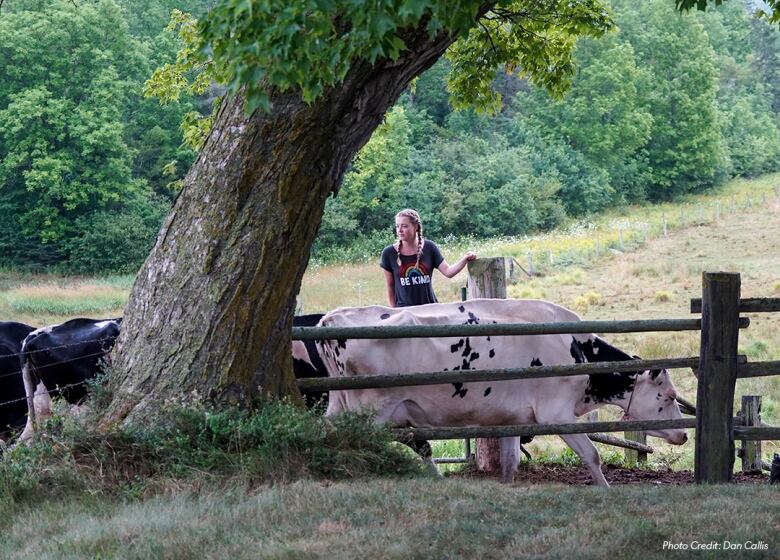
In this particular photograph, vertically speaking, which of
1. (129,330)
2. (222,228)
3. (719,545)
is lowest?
(719,545)

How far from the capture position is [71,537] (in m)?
5.22

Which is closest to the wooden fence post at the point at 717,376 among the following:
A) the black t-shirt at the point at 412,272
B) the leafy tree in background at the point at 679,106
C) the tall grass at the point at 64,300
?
the black t-shirt at the point at 412,272

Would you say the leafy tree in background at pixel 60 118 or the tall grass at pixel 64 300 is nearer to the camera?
the tall grass at pixel 64 300

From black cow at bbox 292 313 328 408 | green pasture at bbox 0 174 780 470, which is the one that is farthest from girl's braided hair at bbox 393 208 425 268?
green pasture at bbox 0 174 780 470

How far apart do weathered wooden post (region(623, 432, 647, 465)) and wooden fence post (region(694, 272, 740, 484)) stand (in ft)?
11.6

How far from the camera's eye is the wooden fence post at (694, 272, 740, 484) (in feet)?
25.1

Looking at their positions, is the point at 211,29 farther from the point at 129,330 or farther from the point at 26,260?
the point at 26,260

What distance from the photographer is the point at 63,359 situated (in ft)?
26.9

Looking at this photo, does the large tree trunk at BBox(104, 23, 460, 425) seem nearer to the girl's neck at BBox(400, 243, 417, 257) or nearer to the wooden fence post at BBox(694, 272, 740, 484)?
the girl's neck at BBox(400, 243, 417, 257)

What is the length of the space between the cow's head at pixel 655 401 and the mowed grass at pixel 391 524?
2.88 meters

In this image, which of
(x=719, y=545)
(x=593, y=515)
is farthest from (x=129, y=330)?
(x=719, y=545)

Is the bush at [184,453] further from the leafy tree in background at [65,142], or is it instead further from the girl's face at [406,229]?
the leafy tree in background at [65,142]

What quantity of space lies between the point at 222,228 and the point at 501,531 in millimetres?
2952

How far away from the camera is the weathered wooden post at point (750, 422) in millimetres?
10586
